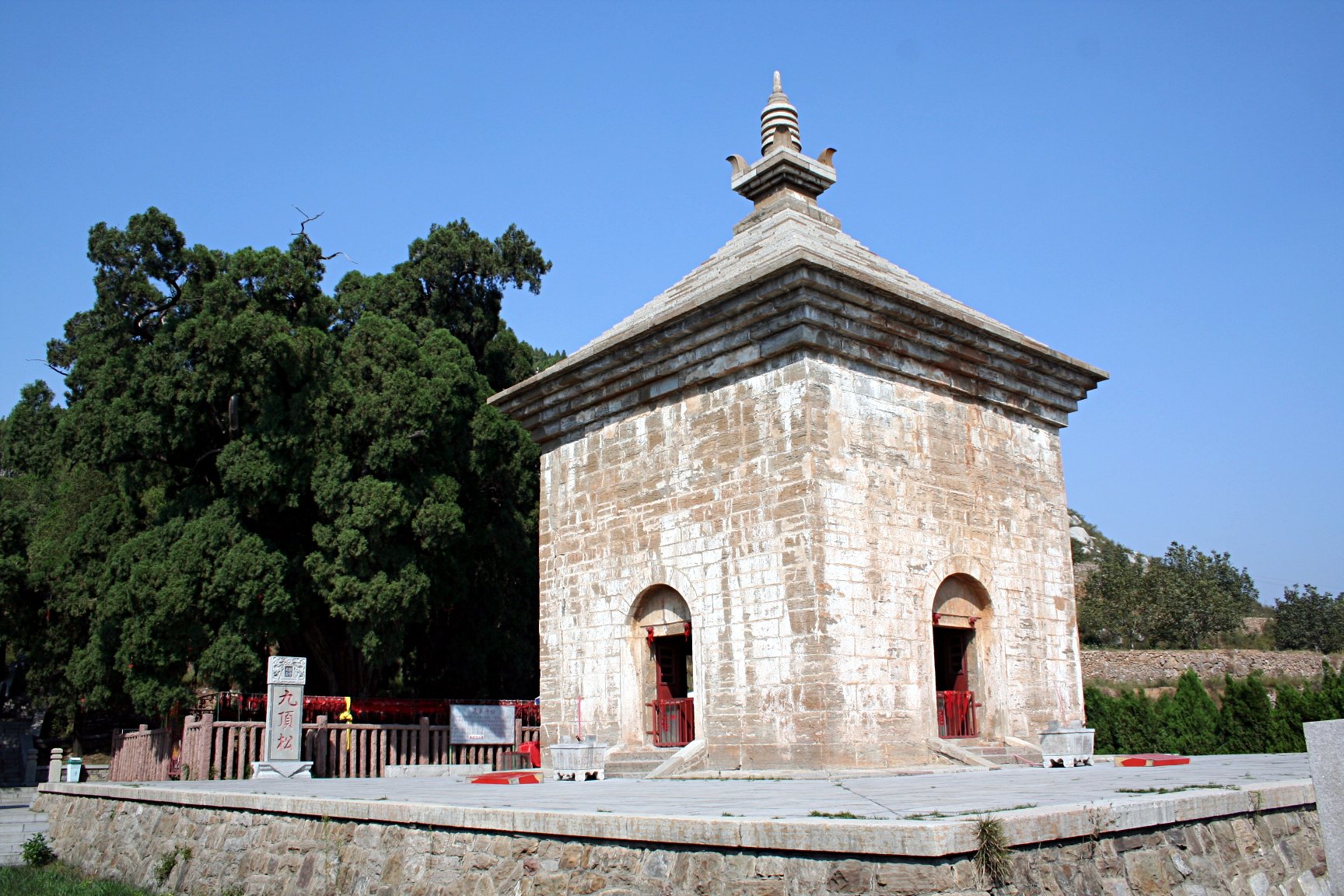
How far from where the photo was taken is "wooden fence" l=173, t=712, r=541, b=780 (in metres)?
13.3

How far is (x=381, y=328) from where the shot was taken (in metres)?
17.2

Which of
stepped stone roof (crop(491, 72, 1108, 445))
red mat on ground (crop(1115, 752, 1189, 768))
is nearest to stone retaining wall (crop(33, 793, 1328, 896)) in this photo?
red mat on ground (crop(1115, 752, 1189, 768))

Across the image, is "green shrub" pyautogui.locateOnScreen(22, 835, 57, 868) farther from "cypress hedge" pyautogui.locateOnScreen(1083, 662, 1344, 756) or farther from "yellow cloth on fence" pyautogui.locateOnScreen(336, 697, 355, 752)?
"cypress hedge" pyautogui.locateOnScreen(1083, 662, 1344, 756)

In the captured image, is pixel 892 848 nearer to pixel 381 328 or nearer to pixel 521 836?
pixel 521 836

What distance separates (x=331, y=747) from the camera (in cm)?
1406

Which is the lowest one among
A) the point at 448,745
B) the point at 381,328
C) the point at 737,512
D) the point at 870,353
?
the point at 448,745

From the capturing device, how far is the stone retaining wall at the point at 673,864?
419cm

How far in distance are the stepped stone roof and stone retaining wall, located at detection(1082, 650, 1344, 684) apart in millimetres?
17998

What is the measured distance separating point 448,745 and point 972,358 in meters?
9.31

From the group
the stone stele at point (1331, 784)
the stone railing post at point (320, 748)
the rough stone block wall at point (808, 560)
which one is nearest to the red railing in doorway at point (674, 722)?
the rough stone block wall at point (808, 560)

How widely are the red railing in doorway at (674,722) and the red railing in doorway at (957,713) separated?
2449mm

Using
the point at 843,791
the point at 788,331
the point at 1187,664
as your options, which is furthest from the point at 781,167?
the point at 1187,664

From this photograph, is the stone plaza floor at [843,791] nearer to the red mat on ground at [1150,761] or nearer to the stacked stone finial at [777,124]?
the red mat on ground at [1150,761]

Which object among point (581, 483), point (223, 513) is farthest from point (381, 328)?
point (581, 483)
